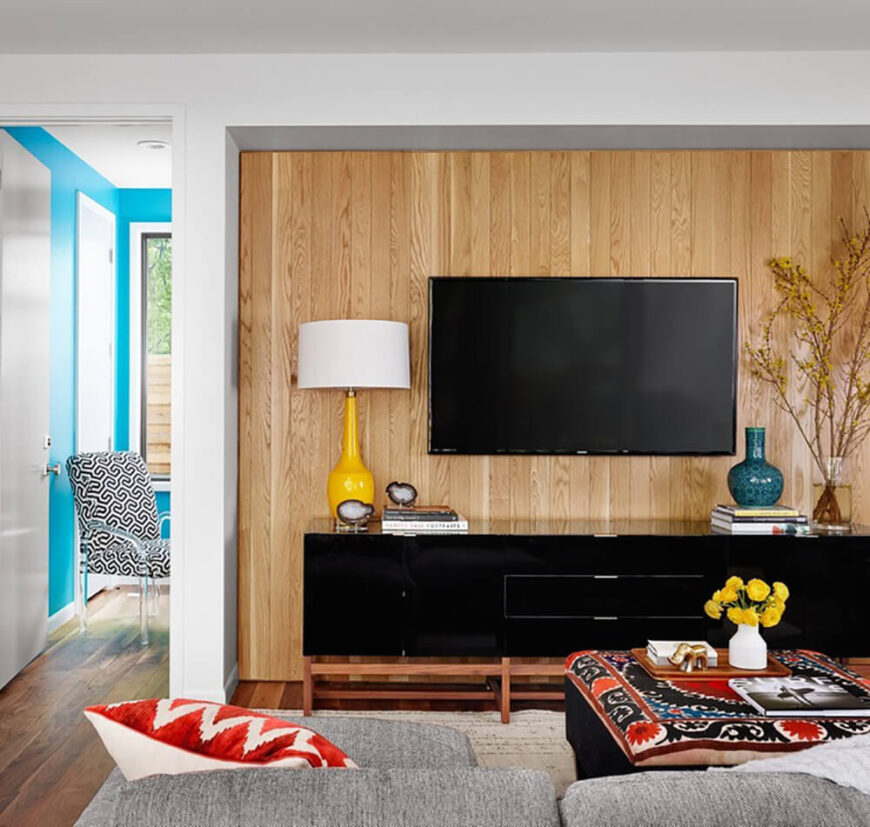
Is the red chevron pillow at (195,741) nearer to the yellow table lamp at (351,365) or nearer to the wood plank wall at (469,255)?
the yellow table lamp at (351,365)

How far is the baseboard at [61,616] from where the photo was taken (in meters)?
4.67

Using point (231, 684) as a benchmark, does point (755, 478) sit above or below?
above

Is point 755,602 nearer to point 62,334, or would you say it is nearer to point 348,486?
point 348,486

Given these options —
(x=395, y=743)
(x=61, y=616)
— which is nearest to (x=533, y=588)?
(x=395, y=743)

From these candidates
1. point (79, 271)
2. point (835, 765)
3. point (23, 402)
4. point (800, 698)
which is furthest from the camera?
point (79, 271)

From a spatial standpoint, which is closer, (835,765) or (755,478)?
(835,765)

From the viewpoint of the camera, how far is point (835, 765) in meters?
1.16

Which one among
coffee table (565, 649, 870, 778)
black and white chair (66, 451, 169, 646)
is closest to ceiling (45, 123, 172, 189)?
black and white chair (66, 451, 169, 646)

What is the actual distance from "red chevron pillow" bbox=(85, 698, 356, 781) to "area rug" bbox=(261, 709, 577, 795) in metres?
1.64

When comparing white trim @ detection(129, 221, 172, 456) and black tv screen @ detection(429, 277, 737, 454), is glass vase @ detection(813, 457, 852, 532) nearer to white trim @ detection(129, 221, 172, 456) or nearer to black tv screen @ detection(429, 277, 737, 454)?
black tv screen @ detection(429, 277, 737, 454)

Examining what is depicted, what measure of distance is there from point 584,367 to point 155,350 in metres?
3.26

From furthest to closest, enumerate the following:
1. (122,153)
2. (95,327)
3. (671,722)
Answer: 1. (95,327)
2. (122,153)
3. (671,722)

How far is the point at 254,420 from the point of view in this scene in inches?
153

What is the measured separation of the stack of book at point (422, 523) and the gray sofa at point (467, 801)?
7.76 feet
